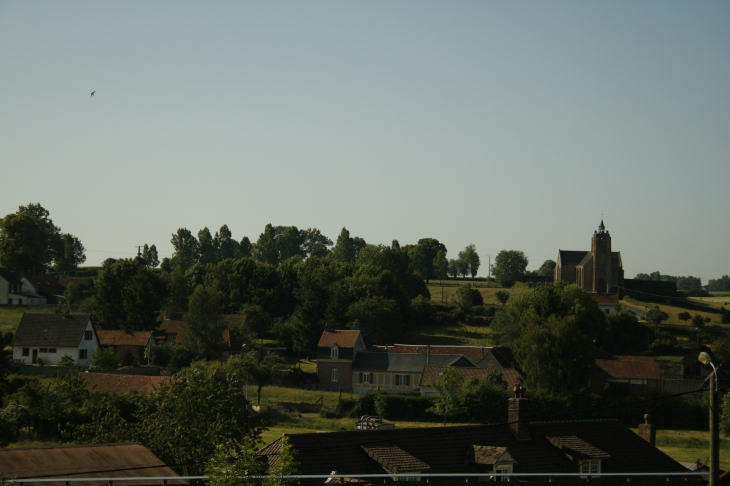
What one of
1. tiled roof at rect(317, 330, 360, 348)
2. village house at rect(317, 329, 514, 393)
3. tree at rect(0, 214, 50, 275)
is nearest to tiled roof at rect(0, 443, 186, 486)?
village house at rect(317, 329, 514, 393)

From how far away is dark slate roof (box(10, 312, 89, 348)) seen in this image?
68438mm

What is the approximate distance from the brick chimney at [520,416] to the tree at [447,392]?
967 inches

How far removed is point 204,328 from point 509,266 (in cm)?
7404

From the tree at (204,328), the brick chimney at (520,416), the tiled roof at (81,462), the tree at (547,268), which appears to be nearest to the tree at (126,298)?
the tree at (204,328)

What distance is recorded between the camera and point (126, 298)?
8069 cm

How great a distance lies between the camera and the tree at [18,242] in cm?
10344

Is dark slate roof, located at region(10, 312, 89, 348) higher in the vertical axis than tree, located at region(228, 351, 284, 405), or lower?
higher

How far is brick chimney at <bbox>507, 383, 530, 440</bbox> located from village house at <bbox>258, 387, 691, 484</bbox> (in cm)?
3

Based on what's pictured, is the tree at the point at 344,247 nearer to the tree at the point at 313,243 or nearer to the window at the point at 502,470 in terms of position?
the tree at the point at 313,243

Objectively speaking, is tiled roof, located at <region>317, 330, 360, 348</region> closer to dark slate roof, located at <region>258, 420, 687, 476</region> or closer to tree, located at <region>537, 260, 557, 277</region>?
dark slate roof, located at <region>258, 420, 687, 476</region>

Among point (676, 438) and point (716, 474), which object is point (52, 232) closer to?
point (676, 438)

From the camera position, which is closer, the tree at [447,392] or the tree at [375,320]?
the tree at [447,392]

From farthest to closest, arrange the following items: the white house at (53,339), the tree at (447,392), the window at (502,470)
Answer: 1. the white house at (53,339)
2. the tree at (447,392)
3. the window at (502,470)

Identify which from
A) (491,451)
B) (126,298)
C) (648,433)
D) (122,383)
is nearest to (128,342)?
(126,298)
